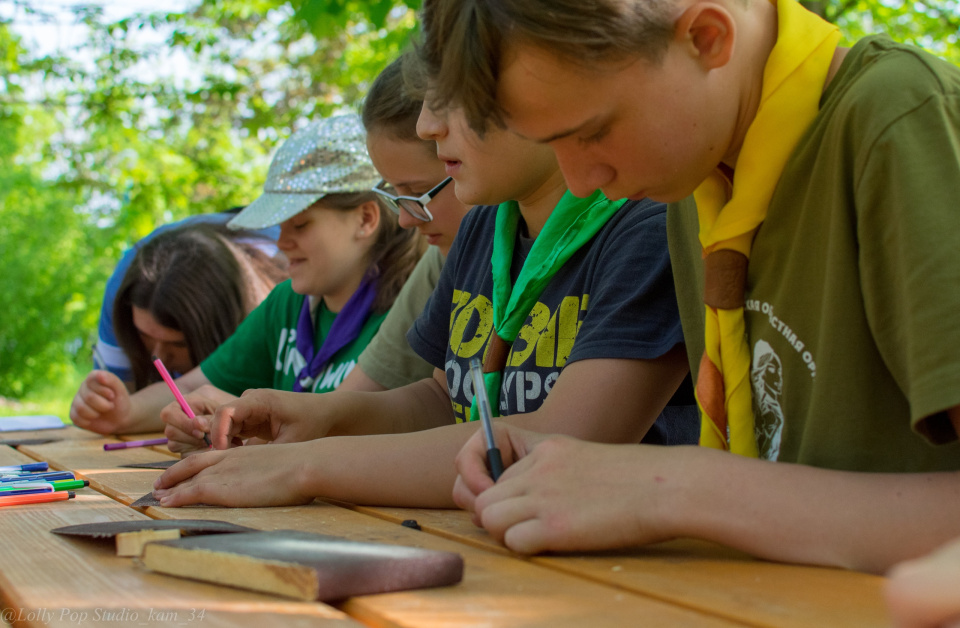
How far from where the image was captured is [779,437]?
46.0 inches

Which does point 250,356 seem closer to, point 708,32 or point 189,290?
point 189,290

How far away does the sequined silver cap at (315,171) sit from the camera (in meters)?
2.91

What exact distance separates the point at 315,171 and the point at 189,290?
909mm

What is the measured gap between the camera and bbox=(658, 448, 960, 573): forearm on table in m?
0.88

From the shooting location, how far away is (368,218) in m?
3.03

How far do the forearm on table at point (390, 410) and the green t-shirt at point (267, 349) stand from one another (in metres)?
0.95

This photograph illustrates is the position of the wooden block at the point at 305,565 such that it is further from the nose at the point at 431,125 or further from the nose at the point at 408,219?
the nose at the point at 408,219

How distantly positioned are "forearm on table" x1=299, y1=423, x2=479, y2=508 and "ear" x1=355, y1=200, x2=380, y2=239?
1684mm

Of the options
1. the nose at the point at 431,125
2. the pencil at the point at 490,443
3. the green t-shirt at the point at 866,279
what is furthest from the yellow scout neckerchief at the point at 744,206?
the nose at the point at 431,125

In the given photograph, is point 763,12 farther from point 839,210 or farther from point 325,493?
point 325,493

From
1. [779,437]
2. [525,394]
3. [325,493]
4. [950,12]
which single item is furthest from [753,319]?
[950,12]

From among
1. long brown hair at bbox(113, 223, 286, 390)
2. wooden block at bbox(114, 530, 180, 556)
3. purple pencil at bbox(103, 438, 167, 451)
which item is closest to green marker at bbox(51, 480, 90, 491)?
wooden block at bbox(114, 530, 180, 556)

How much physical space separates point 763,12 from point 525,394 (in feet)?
2.47

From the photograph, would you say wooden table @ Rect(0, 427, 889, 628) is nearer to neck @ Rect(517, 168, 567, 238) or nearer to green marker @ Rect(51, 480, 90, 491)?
green marker @ Rect(51, 480, 90, 491)
